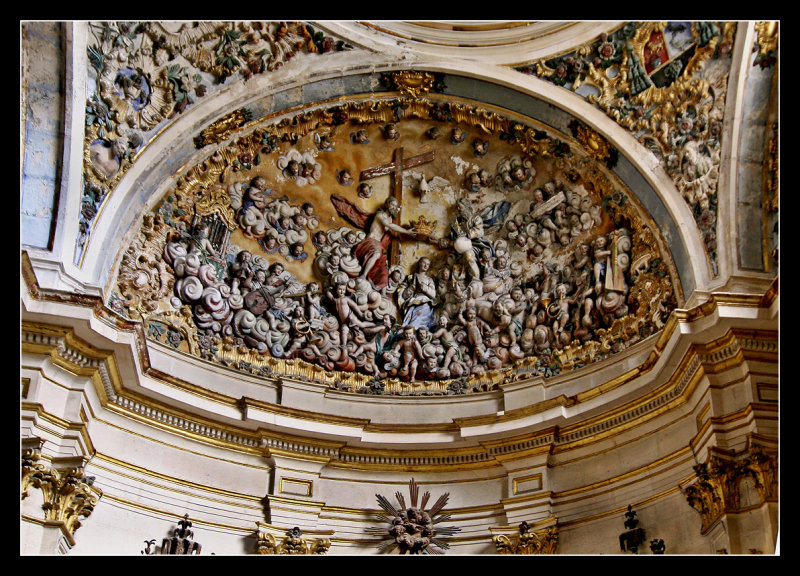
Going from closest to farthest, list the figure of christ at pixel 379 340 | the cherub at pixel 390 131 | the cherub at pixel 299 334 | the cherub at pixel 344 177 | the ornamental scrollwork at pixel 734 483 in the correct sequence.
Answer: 1. the ornamental scrollwork at pixel 734 483
2. the cherub at pixel 299 334
3. the figure of christ at pixel 379 340
4. the cherub at pixel 390 131
5. the cherub at pixel 344 177

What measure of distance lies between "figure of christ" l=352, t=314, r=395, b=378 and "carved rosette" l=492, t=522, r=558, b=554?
2600 mm

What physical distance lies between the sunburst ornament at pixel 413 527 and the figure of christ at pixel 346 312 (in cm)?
206

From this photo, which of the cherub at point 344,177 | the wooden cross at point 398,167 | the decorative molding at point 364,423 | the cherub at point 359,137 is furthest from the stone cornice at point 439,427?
the cherub at point 359,137

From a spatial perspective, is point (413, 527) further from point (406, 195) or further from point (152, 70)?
point (152, 70)

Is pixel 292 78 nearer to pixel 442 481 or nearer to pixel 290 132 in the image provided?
pixel 290 132

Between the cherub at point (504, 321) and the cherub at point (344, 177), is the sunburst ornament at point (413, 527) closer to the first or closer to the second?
the cherub at point (504, 321)

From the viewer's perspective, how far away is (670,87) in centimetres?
1173

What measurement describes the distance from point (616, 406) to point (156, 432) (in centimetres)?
A: 494

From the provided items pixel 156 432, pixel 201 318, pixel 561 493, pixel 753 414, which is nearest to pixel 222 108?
pixel 201 318

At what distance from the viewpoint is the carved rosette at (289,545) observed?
36.2 feet

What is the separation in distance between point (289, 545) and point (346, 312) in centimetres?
293

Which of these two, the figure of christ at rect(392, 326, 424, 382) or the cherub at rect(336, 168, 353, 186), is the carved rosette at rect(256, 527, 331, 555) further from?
the cherub at rect(336, 168, 353, 186)

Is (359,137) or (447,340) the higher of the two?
(359,137)

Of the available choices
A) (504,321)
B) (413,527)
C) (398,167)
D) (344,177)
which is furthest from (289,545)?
(398,167)
